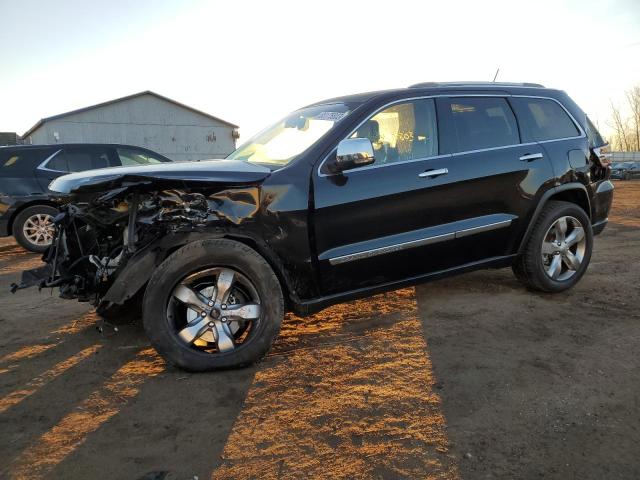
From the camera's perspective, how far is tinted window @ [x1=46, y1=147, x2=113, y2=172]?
771 centimetres

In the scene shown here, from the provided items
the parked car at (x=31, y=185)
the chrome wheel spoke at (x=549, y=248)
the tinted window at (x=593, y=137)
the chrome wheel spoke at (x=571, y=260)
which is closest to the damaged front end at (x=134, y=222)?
the chrome wheel spoke at (x=549, y=248)

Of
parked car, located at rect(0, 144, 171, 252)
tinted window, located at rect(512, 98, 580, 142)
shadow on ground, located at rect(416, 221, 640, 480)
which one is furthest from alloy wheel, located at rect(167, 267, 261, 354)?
parked car, located at rect(0, 144, 171, 252)

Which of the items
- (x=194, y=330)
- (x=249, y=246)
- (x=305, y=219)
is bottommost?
(x=194, y=330)

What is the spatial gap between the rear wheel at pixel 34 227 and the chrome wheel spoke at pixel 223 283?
5.65m

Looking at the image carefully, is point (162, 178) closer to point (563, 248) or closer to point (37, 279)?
point (37, 279)

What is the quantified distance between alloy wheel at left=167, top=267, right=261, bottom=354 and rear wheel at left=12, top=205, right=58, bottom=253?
18.1ft

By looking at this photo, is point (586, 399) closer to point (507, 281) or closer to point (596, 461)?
point (596, 461)

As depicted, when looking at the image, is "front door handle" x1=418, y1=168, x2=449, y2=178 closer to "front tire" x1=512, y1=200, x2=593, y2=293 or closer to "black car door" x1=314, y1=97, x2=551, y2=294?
"black car door" x1=314, y1=97, x2=551, y2=294

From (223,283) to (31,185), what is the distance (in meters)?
5.93

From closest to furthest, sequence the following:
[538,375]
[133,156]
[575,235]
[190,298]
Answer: [538,375], [190,298], [575,235], [133,156]

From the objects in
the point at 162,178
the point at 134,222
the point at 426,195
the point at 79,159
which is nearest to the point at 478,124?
the point at 426,195

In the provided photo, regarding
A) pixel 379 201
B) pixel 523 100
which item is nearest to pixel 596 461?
pixel 379 201

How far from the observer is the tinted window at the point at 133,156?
8.18m

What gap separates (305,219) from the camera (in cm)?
322
